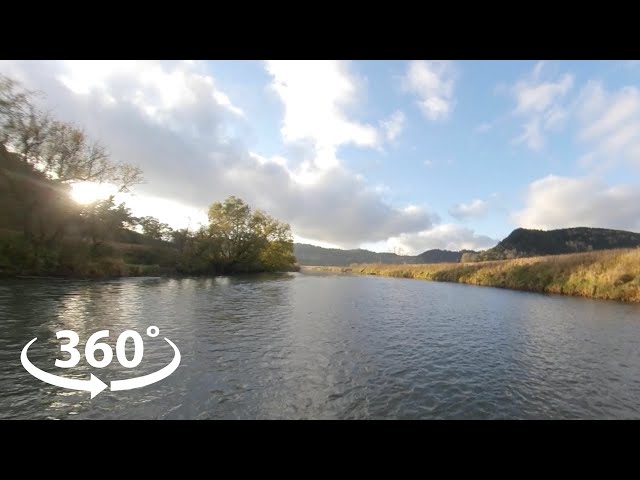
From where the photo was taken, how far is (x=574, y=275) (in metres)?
29.5

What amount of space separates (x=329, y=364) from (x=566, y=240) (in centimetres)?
20030

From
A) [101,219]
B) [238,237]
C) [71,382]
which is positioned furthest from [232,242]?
[71,382]

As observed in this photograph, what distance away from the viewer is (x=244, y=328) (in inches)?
528

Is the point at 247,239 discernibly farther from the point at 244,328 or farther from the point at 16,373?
the point at 16,373

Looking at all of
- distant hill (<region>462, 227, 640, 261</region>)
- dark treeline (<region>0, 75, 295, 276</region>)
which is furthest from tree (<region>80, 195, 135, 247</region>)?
distant hill (<region>462, 227, 640, 261</region>)

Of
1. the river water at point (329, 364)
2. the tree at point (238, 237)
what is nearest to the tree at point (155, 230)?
the tree at point (238, 237)

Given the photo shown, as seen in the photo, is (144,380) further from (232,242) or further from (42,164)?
(232,242)

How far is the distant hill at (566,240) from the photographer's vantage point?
481 feet

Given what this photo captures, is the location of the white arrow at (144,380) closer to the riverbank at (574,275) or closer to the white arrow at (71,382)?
the white arrow at (71,382)

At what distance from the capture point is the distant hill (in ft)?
481
